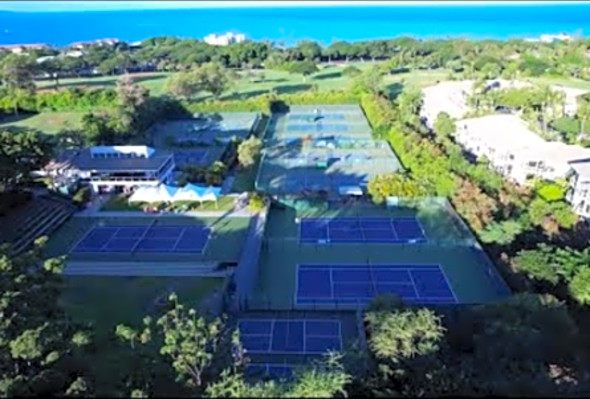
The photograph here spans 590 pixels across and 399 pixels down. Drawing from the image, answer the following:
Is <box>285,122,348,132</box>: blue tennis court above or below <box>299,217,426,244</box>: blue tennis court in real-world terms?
above

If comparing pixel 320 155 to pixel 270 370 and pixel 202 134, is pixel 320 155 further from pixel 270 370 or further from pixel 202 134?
pixel 270 370

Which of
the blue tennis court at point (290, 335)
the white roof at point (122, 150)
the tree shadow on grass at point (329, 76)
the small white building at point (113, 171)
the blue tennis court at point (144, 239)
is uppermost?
the tree shadow on grass at point (329, 76)

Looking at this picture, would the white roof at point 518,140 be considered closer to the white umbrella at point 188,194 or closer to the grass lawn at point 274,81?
the white umbrella at point 188,194

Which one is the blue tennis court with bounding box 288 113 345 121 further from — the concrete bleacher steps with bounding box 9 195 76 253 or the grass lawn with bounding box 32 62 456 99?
the concrete bleacher steps with bounding box 9 195 76 253

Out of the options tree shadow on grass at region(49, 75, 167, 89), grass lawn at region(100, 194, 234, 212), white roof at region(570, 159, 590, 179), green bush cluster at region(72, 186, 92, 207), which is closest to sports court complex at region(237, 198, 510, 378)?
grass lawn at region(100, 194, 234, 212)

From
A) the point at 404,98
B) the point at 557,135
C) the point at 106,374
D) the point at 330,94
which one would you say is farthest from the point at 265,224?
the point at 330,94

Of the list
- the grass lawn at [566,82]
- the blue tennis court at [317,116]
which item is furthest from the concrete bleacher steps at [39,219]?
the grass lawn at [566,82]
